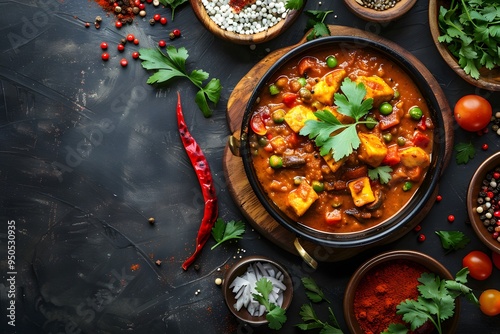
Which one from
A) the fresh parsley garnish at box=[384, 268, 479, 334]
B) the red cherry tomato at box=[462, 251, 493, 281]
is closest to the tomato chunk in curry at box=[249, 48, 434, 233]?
the fresh parsley garnish at box=[384, 268, 479, 334]

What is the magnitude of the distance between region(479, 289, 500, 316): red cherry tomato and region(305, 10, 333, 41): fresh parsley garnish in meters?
2.25

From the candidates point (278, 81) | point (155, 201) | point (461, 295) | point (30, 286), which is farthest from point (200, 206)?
point (461, 295)

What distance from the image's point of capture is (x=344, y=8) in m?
4.65

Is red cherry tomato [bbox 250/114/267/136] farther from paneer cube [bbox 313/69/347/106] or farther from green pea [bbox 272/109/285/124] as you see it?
paneer cube [bbox 313/69/347/106]

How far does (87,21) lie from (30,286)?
2.07 meters

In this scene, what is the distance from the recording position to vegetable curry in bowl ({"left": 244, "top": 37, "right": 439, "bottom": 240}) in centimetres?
424

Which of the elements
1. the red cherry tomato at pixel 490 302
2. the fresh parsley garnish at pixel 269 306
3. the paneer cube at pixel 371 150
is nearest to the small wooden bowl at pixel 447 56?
the paneer cube at pixel 371 150

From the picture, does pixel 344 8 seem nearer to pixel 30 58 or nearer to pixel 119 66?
pixel 119 66

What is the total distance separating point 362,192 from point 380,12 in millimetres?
1317

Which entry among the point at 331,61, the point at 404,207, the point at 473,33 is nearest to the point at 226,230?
the point at 404,207

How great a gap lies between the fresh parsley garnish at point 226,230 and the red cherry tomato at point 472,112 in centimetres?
180

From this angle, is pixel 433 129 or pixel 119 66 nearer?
pixel 433 129

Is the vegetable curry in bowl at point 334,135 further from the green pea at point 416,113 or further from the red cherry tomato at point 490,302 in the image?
the red cherry tomato at point 490,302

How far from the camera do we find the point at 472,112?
4516mm
